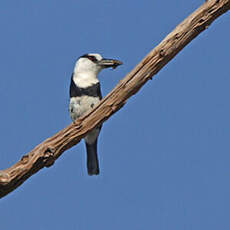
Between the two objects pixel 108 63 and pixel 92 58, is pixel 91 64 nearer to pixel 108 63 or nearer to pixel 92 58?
pixel 92 58

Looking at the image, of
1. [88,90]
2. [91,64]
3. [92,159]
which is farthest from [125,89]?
[92,159]

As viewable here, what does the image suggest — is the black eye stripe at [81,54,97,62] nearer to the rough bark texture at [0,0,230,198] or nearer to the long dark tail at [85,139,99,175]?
the long dark tail at [85,139,99,175]

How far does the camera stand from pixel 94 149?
22.6 ft

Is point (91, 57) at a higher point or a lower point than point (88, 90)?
higher

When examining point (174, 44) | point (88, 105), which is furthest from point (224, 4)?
point (88, 105)

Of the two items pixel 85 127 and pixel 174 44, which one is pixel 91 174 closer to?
pixel 85 127

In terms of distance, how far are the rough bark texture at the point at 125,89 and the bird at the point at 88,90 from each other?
1807mm

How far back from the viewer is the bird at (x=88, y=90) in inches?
251

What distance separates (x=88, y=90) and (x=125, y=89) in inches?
88.5

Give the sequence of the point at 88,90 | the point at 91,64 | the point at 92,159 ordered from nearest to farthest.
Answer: the point at 88,90 → the point at 91,64 → the point at 92,159

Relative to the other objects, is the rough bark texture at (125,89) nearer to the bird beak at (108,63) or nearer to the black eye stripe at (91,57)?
the bird beak at (108,63)

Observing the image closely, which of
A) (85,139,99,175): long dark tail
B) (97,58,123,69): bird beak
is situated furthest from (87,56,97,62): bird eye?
(85,139,99,175): long dark tail

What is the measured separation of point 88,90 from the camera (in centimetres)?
643

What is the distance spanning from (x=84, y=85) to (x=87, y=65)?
332 mm
